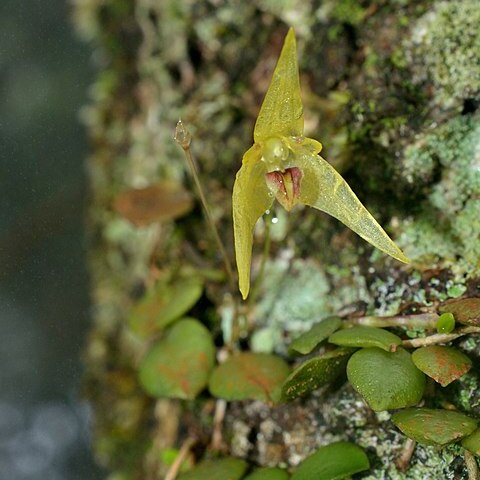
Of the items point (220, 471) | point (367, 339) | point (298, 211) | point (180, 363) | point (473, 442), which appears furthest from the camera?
point (298, 211)

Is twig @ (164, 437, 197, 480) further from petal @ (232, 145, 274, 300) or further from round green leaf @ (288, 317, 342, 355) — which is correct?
petal @ (232, 145, 274, 300)

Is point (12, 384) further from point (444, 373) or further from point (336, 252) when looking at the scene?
point (444, 373)

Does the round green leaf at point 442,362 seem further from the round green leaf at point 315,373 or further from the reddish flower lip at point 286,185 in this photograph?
the reddish flower lip at point 286,185

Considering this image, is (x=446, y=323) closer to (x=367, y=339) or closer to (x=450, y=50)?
(x=367, y=339)

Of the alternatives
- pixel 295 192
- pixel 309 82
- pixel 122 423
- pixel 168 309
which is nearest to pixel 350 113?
pixel 309 82

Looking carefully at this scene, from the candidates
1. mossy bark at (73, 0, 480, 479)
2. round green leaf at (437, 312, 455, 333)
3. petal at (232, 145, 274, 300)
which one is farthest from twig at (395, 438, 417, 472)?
petal at (232, 145, 274, 300)

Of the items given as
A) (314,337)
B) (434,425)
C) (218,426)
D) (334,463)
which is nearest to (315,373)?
(314,337)

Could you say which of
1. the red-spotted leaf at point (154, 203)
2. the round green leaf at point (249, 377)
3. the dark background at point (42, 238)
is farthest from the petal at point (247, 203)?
the dark background at point (42, 238)
